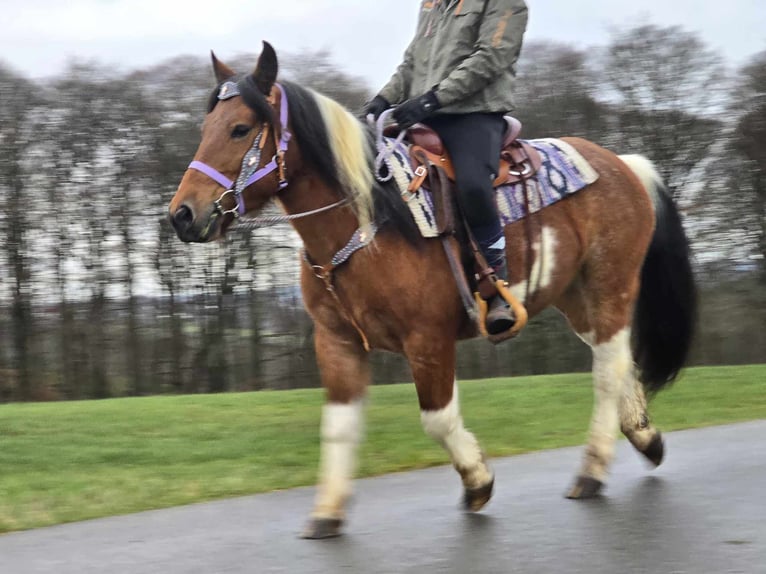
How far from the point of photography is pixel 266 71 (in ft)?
16.8

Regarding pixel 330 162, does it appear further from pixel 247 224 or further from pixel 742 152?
pixel 742 152

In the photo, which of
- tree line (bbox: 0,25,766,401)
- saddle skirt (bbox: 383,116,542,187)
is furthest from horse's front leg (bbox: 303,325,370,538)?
tree line (bbox: 0,25,766,401)

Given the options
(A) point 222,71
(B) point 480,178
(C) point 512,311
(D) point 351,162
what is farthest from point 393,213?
(A) point 222,71

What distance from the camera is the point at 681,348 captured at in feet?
23.4

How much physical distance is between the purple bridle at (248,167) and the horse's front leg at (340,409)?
0.88 metres

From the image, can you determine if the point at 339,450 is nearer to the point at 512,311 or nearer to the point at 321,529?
the point at 321,529

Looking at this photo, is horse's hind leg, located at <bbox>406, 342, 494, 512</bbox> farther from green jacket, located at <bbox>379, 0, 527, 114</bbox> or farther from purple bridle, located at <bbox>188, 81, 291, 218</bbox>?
green jacket, located at <bbox>379, 0, 527, 114</bbox>

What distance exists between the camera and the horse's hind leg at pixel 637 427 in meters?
6.50

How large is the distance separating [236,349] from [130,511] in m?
15.3

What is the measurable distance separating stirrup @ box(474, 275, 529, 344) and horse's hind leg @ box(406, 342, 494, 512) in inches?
11.0

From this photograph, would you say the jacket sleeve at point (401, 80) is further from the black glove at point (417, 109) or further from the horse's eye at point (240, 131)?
the horse's eye at point (240, 131)

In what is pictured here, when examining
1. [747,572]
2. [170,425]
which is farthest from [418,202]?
[170,425]

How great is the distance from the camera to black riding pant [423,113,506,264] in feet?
18.0

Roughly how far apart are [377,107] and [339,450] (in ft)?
6.87
